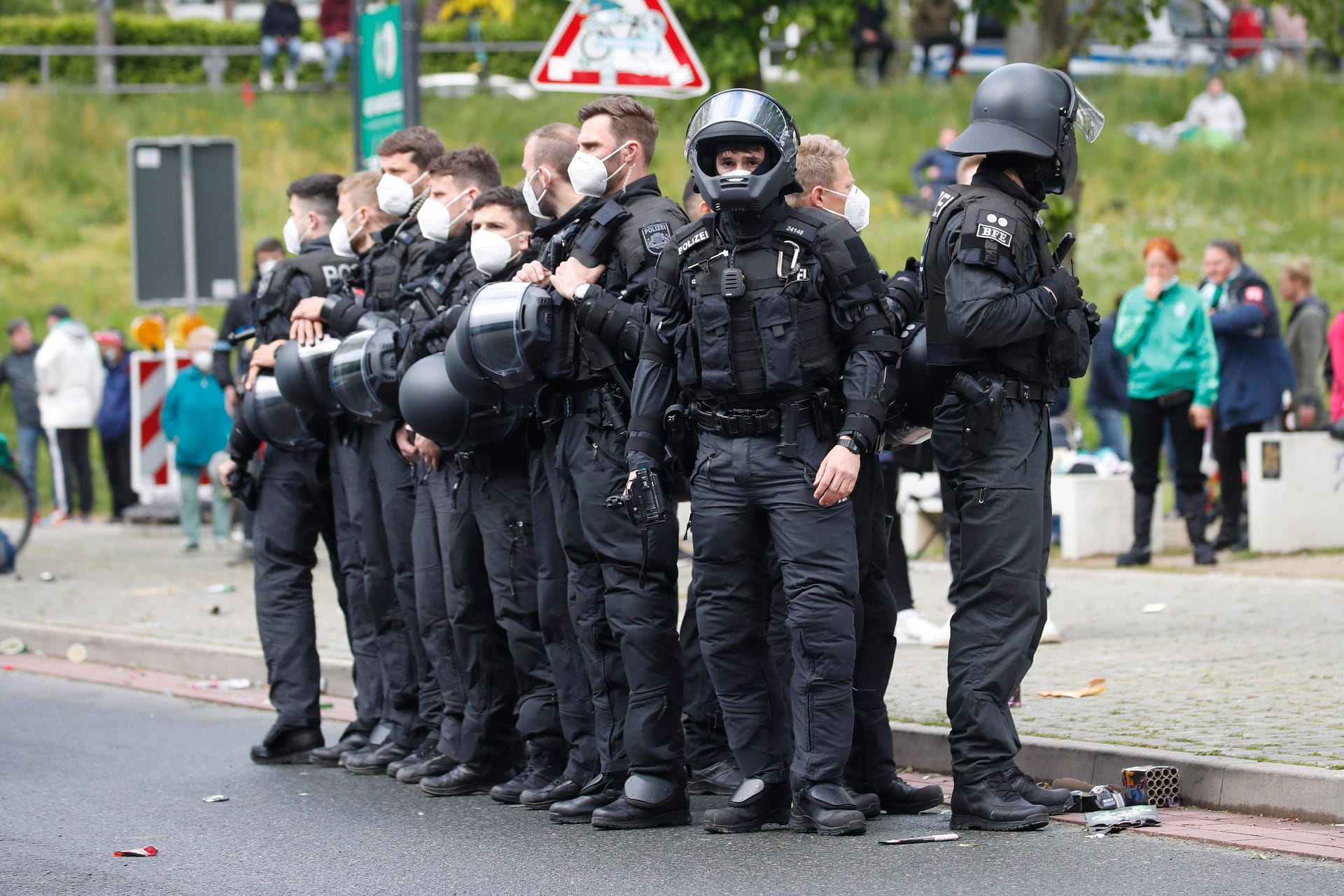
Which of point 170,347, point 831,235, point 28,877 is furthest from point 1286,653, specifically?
point 170,347

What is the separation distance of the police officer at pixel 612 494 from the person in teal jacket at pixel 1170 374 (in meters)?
5.99

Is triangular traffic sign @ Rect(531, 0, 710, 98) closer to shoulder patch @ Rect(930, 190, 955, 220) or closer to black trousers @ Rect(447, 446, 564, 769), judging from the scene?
black trousers @ Rect(447, 446, 564, 769)

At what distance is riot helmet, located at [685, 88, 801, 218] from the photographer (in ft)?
18.6

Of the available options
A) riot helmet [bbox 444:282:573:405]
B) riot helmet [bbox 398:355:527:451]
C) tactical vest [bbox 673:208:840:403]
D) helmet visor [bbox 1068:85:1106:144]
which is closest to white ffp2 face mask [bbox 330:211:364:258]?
riot helmet [bbox 398:355:527:451]

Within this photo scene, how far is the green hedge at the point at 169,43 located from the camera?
3375 cm

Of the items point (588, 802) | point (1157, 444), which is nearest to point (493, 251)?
point (588, 802)

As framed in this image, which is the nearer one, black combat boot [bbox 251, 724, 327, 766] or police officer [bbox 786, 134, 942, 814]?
police officer [bbox 786, 134, 942, 814]

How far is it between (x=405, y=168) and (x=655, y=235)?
181 centimetres

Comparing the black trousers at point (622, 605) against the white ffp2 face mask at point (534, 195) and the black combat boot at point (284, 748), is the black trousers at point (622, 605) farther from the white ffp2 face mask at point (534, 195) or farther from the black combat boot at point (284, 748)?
the black combat boot at point (284, 748)

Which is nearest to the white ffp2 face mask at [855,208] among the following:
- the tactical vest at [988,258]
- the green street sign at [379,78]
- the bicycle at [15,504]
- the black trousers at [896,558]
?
the tactical vest at [988,258]

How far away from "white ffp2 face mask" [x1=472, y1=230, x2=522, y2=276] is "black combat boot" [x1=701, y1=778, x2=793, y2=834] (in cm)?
203

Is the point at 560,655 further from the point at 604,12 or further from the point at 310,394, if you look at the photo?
the point at 604,12

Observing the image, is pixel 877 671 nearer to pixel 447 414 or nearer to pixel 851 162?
pixel 447 414

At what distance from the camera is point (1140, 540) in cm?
1227
